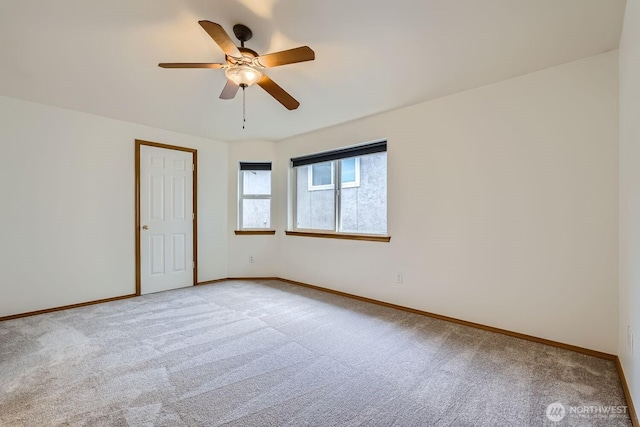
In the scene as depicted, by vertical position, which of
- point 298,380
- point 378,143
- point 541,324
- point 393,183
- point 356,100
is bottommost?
point 298,380

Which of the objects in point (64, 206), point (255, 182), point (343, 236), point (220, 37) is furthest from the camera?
point (255, 182)

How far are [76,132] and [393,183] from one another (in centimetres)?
378

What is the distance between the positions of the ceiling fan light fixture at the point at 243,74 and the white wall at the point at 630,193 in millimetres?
2247

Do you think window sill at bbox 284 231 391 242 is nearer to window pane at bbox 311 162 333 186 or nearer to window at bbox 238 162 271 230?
window at bbox 238 162 271 230

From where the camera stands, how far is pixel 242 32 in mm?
2242

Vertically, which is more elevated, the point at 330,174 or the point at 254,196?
the point at 330,174

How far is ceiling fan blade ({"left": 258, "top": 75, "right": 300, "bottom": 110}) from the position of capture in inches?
90.9

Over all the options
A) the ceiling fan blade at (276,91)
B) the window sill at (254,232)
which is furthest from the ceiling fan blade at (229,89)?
the window sill at (254,232)

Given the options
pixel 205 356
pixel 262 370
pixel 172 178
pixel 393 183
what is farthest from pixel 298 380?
pixel 172 178

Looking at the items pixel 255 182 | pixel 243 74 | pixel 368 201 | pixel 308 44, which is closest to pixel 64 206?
pixel 255 182

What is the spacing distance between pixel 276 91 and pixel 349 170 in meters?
1.77

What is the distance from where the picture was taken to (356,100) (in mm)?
3199

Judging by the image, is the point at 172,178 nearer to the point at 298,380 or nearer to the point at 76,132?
the point at 76,132

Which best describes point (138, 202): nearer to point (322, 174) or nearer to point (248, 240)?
point (248, 240)
